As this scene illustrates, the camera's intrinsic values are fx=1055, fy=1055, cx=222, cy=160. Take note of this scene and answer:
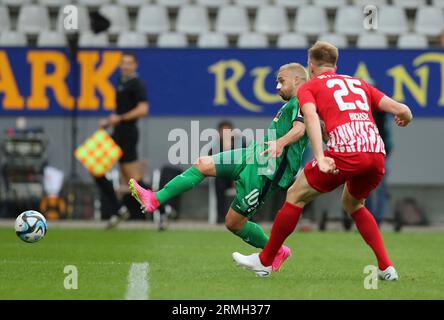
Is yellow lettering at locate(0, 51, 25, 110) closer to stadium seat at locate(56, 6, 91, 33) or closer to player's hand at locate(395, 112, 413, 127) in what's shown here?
stadium seat at locate(56, 6, 91, 33)

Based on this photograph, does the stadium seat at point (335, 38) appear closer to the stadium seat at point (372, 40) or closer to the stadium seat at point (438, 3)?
the stadium seat at point (372, 40)

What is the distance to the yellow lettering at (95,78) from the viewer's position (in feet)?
50.5

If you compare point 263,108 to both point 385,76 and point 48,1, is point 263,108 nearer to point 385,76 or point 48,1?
point 385,76

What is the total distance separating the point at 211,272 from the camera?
7.75 metres

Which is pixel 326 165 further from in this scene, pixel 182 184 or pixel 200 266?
pixel 200 266

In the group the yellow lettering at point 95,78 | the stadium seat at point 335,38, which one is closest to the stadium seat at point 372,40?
the stadium seat at point 335,38

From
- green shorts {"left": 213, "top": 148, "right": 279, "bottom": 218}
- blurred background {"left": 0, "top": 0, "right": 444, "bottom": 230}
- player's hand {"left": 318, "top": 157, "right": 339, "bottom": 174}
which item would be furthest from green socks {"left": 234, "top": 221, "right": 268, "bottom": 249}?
blurred background {"left": 0, "top": 0, "right": 444, "bottom": 230}

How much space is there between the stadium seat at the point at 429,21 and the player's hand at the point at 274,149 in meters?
11.4

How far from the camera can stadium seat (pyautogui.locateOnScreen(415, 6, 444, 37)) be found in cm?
1830

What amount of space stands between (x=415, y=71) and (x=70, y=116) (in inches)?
201

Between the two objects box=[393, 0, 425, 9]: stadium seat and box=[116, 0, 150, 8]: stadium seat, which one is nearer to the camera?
box=[116, 0, 150, 8]: stadium seat

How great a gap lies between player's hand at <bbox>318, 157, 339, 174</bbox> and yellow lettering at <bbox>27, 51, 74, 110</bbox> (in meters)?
9.38

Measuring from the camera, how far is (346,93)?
23.0 ft
